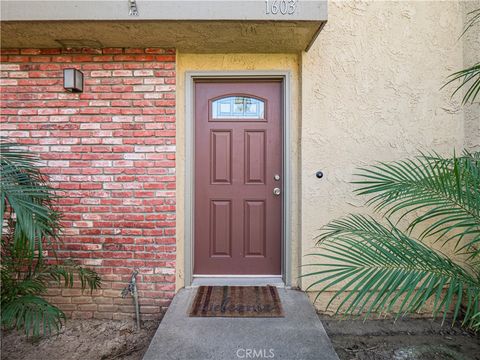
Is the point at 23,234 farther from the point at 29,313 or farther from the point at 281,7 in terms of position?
the point at 281,7

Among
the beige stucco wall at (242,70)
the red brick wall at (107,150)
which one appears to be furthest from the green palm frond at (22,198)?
the beige stucco wall at (242,70)

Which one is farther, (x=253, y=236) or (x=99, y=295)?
(x=253, y=236)

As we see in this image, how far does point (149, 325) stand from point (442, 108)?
3270 millimetres

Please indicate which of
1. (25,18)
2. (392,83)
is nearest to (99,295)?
(25,18)

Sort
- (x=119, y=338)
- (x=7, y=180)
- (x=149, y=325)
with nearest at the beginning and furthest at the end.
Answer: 1. (x=7, y=180)
2. (x=119, y=338)
3. (x=149, y=325)

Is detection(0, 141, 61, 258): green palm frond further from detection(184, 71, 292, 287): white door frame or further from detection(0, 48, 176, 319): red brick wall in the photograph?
detection(184, 71, 292, 287): white door frame

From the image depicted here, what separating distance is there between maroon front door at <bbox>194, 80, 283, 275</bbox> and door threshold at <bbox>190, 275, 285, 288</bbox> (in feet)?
0.17

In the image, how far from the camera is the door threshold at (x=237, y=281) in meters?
2.68

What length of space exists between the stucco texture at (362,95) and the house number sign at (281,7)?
0.59 m

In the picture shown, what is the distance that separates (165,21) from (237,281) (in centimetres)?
230

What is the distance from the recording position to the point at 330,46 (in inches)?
100

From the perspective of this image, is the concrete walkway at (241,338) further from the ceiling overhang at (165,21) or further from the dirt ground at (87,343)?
the ceiling overhang at (165,21)

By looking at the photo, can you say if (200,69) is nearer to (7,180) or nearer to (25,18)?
(25,18)

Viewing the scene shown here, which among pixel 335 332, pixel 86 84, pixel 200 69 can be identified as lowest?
pixel 335 332
